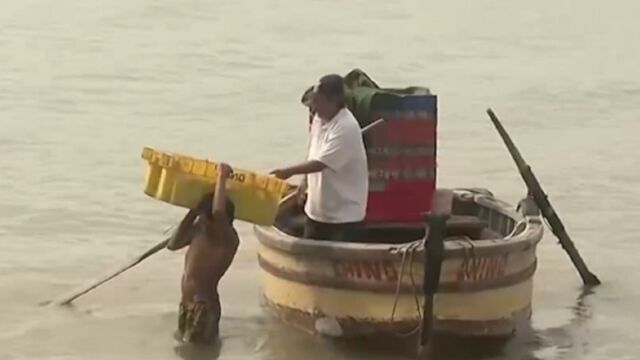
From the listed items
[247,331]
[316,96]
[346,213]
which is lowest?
[247,331]

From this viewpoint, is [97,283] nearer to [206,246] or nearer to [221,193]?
[206,246]

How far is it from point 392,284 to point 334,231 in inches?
26.1

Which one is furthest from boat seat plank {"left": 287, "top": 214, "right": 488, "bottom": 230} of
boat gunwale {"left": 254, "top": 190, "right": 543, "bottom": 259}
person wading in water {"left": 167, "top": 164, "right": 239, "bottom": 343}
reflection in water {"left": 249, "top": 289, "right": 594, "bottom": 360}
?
person wading in water {"left": 167, "top": 164, "right": 239, "bottom": 343}

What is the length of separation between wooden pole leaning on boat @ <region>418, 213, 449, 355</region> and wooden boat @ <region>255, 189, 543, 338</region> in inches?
4.0

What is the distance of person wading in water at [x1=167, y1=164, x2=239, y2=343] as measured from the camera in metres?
9.26

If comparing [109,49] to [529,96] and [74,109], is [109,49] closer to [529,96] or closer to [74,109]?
[74,109]

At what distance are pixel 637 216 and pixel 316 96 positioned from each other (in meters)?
5.70

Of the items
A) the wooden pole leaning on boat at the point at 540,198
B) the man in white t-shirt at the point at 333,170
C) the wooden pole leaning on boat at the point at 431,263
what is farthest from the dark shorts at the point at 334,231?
the wooden pole leaning on boat at the point at 540,198

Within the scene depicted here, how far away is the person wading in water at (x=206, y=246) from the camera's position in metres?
9.26

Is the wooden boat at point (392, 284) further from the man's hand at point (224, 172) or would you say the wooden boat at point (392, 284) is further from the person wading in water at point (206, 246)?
the man's hand at point (224, 172)

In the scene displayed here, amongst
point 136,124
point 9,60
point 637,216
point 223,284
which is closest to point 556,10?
point 9,60

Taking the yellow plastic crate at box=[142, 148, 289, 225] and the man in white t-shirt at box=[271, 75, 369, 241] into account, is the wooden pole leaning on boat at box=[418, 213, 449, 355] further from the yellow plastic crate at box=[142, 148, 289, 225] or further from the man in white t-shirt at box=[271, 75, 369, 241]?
the yellow plastic crate at box=[142, 148, 289, 225]

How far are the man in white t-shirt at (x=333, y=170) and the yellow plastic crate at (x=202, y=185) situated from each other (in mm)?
227

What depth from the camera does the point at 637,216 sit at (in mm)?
14266
